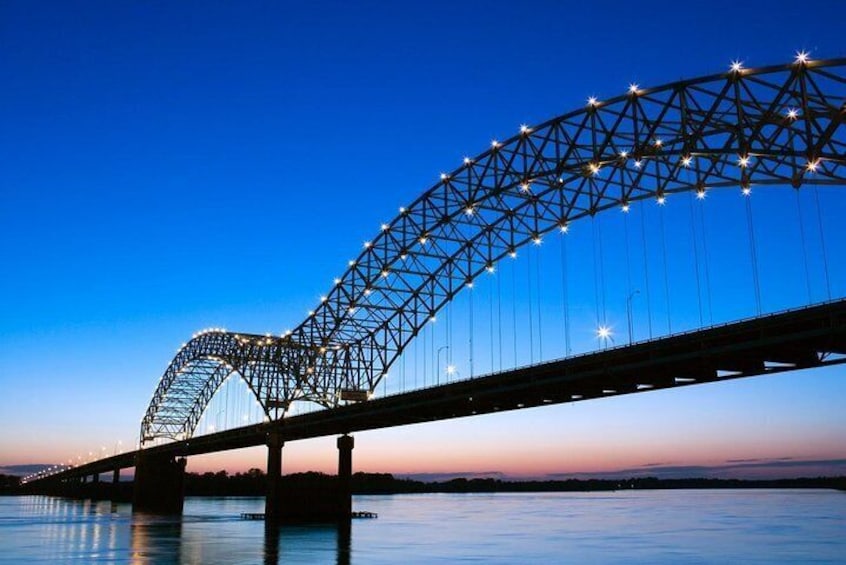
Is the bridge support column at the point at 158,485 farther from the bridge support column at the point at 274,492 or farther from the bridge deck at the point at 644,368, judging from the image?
the bridge deck at the point at 644,368

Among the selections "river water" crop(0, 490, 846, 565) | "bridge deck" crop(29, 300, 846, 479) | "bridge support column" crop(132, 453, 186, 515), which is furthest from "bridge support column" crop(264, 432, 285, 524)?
"bridge support column" crop(132, 453, 186, 515)

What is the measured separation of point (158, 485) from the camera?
128 m

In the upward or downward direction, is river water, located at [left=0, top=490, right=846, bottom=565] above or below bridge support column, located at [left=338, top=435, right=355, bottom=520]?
below

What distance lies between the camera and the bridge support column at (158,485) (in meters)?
123

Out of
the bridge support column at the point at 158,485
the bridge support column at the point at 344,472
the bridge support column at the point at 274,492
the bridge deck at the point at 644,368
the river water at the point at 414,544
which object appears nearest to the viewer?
the bridge deck at the point at 644,368

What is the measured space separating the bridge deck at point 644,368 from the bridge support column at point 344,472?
3.73 metres

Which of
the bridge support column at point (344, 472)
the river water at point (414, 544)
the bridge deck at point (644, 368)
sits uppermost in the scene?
the bridge deck at point (644, 368)

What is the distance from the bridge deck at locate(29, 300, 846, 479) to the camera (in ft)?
131

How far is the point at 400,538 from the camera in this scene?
71.2 meters

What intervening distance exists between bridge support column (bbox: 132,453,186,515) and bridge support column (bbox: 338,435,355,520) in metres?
41.1

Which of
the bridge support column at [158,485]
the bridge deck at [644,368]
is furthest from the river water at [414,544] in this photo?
the bridge support column at [158,485]

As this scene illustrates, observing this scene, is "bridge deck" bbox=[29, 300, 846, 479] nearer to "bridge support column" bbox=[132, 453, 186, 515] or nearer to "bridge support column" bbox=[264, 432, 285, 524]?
"bridge support column" bbox=[264, 432, 285, 524]

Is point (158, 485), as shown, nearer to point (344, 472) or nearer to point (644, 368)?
point (344, 472)

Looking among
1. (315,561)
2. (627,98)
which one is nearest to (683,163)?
(627,98)
